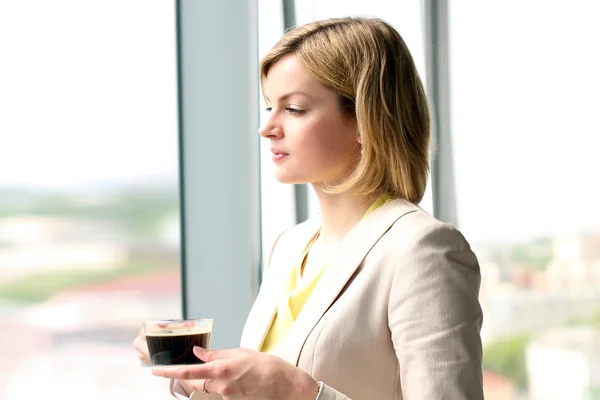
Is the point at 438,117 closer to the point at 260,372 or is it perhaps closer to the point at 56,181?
the point at 56,181

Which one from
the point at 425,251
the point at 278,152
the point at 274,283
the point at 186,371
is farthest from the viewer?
the point at 274,283

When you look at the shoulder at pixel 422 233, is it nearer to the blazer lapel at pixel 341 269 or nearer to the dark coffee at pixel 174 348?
the blazer lapel at pixel 341 269

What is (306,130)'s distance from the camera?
5.11ft

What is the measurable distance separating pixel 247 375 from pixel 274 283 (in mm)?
534

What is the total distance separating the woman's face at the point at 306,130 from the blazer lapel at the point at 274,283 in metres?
0.28

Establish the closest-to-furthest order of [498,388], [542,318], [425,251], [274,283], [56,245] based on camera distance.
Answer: [425,251], [274,283], [56,245], [542,318], [498,388]

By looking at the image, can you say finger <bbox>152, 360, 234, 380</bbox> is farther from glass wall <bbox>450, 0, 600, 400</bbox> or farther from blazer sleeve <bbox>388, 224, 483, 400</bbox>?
glass wall <bbox>450, 0, 600, 400</bbox>

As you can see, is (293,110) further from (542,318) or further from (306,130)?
(542,318)

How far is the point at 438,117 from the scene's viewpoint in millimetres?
3107

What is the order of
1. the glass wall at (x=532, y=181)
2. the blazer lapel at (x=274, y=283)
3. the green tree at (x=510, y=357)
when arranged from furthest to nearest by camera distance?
the green tree at (x=510, y=357) → the glass wall at (x=532, y=181) → the blazer lapel at (x=274, y=283)

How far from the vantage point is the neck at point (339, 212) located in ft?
5.34

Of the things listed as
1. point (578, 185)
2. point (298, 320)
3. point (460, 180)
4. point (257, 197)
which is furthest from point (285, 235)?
point (578, 185)

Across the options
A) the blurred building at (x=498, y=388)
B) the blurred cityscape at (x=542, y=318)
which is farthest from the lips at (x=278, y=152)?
the blurred building at (x=498, y=388)

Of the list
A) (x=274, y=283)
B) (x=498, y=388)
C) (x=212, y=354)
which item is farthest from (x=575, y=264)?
(x=212, y=354)
